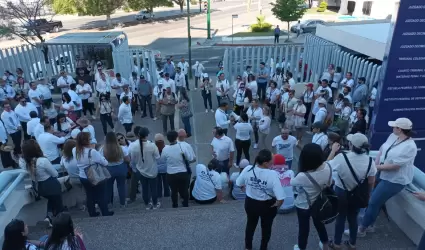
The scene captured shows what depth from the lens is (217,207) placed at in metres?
5.34

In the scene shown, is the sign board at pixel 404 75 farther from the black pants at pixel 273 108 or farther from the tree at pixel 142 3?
the tree at pixel 142 3

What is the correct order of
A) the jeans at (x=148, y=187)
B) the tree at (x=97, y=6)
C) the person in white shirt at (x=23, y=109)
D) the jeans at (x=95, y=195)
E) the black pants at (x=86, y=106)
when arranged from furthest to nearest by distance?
the tree at (x=97, y=6) < the black pants at (x=86, y=106) < the person in white shirt at (x=23, y=109) < the jeans at (x=148, y=187) < the jeans at (x=95, y=195)

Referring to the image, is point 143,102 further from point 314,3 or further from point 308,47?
point 314,3

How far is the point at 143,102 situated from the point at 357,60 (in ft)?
24.1

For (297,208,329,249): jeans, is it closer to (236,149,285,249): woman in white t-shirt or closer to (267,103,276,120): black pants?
(236,149,285,249): woman in white t-shirt

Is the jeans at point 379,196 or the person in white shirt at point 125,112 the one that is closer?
the jeans at point 379,196

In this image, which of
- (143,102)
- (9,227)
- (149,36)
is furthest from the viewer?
(149,36)

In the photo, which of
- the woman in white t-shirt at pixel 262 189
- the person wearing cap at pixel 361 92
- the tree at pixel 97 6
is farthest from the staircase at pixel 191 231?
the tree at pixel 97 6

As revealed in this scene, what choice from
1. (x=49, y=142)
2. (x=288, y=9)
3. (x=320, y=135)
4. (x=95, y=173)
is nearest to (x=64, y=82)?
(x=49, y=142)

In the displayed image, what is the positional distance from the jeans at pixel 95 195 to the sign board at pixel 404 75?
15.4ft

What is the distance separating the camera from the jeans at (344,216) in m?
3.88

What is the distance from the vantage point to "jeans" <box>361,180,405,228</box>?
405cm

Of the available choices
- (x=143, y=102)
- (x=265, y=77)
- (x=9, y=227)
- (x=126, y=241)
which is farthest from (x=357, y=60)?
(x=9, y=227)

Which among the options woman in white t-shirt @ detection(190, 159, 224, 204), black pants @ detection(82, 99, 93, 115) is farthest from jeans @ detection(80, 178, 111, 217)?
black pants @ detection(82, 99, 93, 115)
